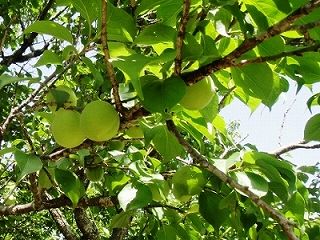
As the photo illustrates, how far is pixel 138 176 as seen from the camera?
62.3 inches

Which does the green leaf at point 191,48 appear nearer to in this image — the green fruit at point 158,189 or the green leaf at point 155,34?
the green leaf at point 155,34

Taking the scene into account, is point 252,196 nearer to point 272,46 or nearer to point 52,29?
point 272,46

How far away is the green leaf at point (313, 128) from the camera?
1.33 meters

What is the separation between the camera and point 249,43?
1.01 m

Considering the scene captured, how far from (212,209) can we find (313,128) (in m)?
0.43

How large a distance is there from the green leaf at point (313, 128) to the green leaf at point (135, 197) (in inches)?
20.7

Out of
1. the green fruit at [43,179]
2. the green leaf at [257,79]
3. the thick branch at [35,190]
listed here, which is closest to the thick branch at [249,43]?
the green leaf at [257,79]

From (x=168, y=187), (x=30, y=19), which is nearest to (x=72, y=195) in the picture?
(x=168, y=187)

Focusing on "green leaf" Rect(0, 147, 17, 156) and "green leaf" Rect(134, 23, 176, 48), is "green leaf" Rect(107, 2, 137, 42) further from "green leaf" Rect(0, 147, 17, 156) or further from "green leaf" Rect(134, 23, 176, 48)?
"green leaf" Rect(0, 147, 17, 156)

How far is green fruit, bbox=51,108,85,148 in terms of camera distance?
1.31 m

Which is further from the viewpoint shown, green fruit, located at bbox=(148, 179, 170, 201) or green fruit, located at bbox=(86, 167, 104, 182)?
green fruit, located at bbox=(86, 167, 104, 182)

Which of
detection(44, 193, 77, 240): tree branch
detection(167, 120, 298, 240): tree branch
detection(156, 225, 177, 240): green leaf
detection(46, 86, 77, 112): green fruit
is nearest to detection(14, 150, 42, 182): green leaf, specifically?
detection(46, 86, 77, 112): green fruit

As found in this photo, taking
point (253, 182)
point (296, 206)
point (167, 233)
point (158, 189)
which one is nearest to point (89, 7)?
point (253, 182)

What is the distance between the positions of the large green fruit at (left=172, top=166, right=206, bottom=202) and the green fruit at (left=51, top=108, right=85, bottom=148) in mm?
399
